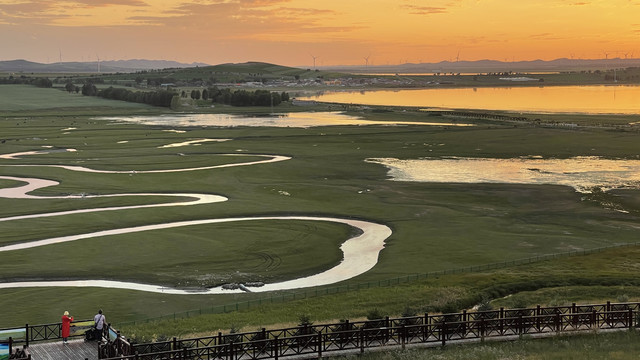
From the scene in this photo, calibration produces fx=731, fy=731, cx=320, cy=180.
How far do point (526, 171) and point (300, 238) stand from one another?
5490 cm

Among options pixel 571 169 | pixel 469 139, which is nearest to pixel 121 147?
pixel 469 139

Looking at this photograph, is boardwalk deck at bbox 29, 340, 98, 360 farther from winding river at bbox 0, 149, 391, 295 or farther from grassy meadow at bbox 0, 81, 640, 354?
winding river at bbox 0, 149, 391, 295

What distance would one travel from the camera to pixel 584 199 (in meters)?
90.2

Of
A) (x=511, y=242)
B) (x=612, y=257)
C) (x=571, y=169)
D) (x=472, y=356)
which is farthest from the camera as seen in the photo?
(x=571, y=169)

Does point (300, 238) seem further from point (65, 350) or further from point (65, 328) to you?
point (65, 350)

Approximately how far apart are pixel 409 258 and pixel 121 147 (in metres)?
93.5

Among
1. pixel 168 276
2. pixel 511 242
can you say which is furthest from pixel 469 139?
pixel 168 276

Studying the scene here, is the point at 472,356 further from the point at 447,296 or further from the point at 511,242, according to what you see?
the point at 511,242

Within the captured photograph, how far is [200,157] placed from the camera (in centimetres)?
12950

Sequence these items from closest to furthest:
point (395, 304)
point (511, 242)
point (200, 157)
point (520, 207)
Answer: point (395, 304)
point (511, 242)
point (520, 207)
point (200, 157)

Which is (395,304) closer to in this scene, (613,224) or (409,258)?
(409,258)

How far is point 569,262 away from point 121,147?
103 metres

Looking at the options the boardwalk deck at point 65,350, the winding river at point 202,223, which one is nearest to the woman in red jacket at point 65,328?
the boardwalk deck at point 65,350

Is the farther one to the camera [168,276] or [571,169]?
[571,169]
